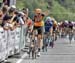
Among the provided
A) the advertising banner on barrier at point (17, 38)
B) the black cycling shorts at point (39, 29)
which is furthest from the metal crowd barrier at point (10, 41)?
the black cycling shorts at point (39, 29)

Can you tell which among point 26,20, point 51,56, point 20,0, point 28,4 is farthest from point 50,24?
point 20,0

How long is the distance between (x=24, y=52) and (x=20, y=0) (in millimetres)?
84980

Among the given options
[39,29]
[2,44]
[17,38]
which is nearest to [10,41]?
[2,44]

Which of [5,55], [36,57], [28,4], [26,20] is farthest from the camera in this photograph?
[28,4]

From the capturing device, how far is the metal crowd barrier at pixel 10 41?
13531 mm

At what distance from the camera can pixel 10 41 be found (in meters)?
15.0

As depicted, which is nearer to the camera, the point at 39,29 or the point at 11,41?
the point at 11,41

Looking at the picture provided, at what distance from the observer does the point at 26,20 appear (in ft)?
67.9

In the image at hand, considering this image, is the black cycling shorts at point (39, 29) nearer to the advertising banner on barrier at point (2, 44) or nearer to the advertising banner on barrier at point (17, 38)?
the advertising banner on barrier at point (17, 38)

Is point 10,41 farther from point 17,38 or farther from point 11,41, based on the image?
point 17,38

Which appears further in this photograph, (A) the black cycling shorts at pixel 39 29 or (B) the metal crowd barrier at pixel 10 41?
(A) the black cycling shorts at pixel 39 29

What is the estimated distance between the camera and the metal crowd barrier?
533 inches

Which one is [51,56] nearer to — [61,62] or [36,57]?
[36,57]

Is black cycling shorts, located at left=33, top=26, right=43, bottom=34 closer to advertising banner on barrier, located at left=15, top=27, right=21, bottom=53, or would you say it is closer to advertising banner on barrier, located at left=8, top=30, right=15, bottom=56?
advertising banner on barrier, located at left=15, top=27, right=21, bottom=53
